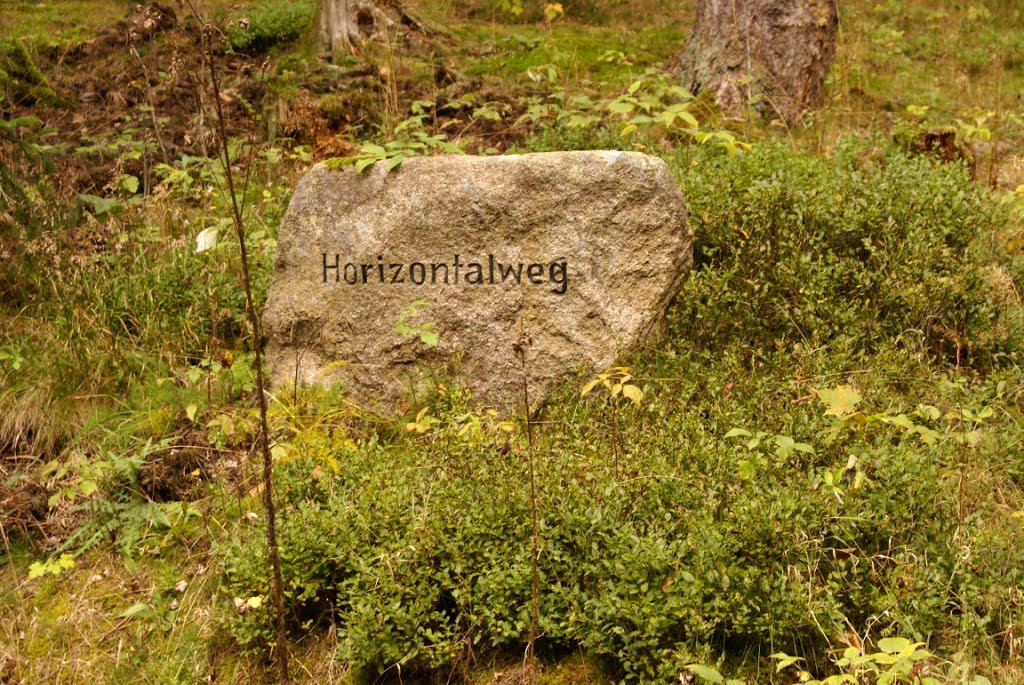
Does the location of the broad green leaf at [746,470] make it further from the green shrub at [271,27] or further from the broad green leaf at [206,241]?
the green shrub at [271,27]

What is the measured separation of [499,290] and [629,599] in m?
1.98

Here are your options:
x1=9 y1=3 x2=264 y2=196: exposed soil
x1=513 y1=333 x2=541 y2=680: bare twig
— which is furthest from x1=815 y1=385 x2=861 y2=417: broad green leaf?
x1=9 y1=3 x2=264 y2=196: exposed soil

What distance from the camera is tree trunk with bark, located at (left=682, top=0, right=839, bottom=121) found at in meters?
6.98

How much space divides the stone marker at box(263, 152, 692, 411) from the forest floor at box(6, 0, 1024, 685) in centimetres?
24

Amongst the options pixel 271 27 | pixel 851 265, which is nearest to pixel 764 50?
pixel 851 265

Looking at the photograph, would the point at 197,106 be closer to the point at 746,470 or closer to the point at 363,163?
the point at 363,163

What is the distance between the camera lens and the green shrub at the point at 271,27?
9609 mm

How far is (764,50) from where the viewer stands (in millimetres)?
7035

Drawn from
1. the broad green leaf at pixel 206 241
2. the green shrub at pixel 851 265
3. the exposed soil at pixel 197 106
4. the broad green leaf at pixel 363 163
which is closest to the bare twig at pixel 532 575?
the green shrub at pixel 851 265

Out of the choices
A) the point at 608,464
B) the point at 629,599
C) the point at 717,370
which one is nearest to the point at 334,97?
the point at 717,370

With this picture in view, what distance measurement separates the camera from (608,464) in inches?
141

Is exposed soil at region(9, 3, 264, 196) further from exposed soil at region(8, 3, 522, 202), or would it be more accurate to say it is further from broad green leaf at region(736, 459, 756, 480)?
broad green leaf at region(736, 459, 756, 480)

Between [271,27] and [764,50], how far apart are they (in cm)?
537

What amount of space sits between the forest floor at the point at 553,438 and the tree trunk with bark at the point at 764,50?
0.94 feet
